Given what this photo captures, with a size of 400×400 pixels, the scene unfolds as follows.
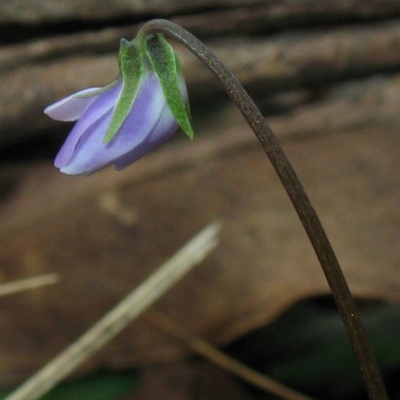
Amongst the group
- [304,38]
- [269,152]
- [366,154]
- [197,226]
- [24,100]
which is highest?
[304,38]

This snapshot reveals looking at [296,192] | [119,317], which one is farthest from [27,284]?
[296,192]

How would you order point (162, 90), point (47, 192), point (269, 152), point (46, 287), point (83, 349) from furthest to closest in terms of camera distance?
point (47, 192) → point (46, 287) → point (83, 349) → point (162, 90) → point (269, 152)

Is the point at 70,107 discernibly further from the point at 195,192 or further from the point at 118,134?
the point at 195,192

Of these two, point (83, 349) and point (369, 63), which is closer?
point (83, 349)

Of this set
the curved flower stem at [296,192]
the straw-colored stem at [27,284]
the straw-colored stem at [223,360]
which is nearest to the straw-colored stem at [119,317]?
the straw-colored stem at [223,360]

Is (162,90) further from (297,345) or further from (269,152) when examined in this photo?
(297,345)

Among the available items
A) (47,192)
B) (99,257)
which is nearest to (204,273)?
(99,257)

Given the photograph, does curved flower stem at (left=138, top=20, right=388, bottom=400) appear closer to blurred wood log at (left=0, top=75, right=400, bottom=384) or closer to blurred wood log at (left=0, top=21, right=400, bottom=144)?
blurred wood log at (left=0, top=75, right=400, bottom=384)
